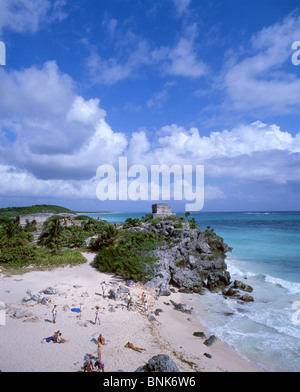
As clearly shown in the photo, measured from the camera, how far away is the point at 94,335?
1108 centimetres

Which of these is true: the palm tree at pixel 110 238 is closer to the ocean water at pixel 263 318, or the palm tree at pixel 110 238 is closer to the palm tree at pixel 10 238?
the palm tree at pixel 10 238

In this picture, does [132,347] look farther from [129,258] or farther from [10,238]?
[10,238]

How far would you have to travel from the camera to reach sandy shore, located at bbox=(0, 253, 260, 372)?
30.1ft

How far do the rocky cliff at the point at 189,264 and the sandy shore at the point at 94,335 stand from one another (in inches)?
130

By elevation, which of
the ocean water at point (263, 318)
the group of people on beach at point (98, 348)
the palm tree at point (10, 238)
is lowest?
the ocean water at point (263, 318)

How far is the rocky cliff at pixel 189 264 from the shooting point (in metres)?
19.9

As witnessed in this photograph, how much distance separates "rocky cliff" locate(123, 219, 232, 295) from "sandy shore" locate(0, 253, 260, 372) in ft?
10.9

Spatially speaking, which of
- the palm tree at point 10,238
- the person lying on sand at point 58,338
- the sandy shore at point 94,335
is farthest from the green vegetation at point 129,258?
the person lying on sand at point 58,338

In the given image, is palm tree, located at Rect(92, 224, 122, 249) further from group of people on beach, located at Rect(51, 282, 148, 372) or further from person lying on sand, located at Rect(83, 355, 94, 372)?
person lying on sand, located at Rect(83, 355, 94, 372)

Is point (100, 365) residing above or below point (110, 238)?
below

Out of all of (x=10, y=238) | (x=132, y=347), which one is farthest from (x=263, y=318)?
(x=10, y=238)

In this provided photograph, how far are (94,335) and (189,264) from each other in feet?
44.0

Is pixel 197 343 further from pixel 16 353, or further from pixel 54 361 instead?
pixel 16 353
